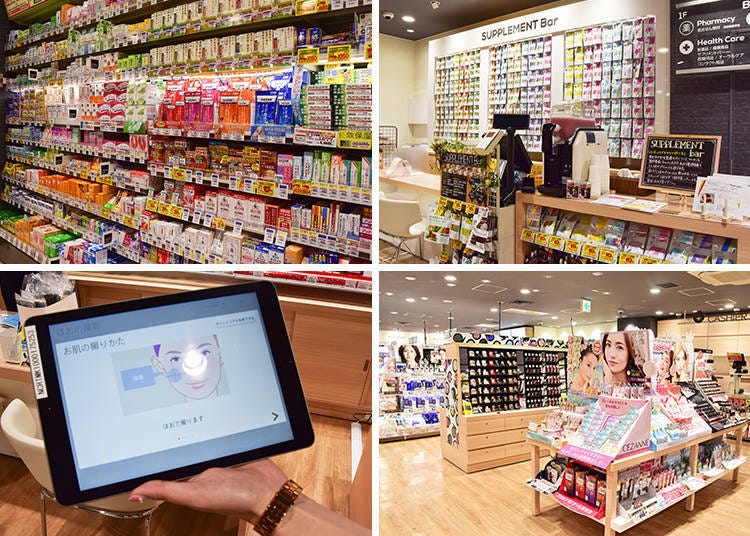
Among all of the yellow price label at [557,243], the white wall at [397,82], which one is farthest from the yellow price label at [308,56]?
the white wall at [397,82]

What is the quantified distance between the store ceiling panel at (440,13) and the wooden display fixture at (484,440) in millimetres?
4055

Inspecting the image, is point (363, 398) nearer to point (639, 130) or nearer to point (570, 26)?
point (639, 130)

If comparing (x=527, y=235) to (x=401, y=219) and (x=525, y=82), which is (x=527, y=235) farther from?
(x=525, y=82)

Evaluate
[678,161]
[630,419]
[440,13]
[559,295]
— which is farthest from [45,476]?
[440,13]

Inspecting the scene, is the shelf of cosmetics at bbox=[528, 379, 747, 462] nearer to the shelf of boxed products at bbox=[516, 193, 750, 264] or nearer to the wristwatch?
the shelf of boxed products at bbox=[516, 193, 750, 264]

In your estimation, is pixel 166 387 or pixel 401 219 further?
pixel 401 219

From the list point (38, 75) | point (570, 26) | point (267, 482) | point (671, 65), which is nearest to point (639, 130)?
point (671, 65)

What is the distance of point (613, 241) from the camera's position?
100 inches

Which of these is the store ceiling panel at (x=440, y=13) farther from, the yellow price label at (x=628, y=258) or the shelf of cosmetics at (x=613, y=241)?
the yellow price label at (x=628, y=258)

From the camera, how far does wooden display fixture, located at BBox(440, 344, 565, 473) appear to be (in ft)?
8.89

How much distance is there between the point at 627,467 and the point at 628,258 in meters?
0.92

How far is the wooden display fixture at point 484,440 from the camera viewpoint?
8.89 feet

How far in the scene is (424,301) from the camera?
101 inches

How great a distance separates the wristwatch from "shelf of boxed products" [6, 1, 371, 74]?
2.30m
